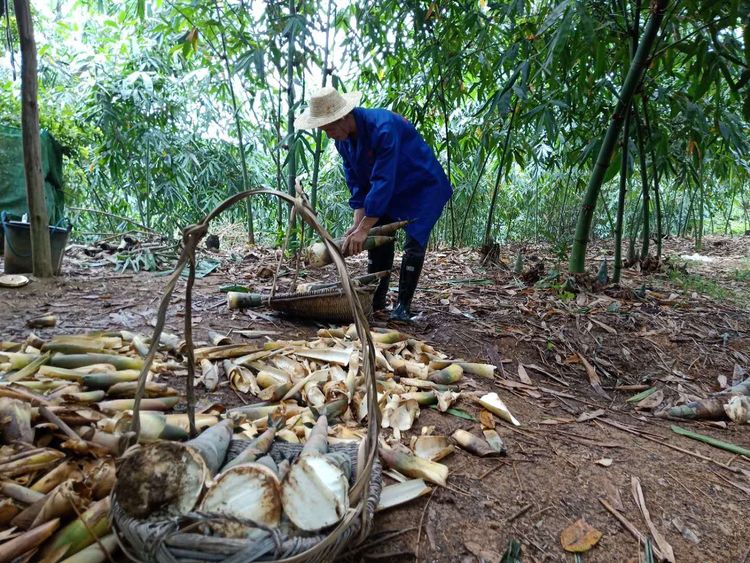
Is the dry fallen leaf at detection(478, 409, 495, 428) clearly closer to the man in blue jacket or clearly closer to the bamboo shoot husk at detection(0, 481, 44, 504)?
the man in blue jacket

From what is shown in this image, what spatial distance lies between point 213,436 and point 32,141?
2487mm

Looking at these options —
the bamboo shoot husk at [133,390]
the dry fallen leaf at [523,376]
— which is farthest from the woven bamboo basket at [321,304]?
the bamboo shoot husk at [133,390]

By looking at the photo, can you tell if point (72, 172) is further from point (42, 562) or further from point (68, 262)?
point (42, 562)

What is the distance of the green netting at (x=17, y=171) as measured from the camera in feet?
12.5

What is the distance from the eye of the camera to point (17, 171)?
387cm

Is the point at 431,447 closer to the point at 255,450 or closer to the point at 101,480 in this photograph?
the point at 255,450

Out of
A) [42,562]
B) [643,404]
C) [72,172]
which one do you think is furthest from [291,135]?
[72,172]

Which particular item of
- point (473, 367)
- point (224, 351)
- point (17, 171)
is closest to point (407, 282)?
point (473, 367)

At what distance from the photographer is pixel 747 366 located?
2193 millimetres

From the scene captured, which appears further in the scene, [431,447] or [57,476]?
[431,447]

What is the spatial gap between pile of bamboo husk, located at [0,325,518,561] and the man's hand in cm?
48

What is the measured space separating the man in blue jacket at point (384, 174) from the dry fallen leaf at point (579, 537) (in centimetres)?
153

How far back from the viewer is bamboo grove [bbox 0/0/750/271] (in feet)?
8.76

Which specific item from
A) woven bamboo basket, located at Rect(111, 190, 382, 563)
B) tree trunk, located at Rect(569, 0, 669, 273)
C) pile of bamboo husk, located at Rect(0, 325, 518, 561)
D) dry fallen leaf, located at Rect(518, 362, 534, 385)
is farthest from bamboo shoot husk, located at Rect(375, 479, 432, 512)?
tree trunk, located at Rect(569, 0, 669, 273)
